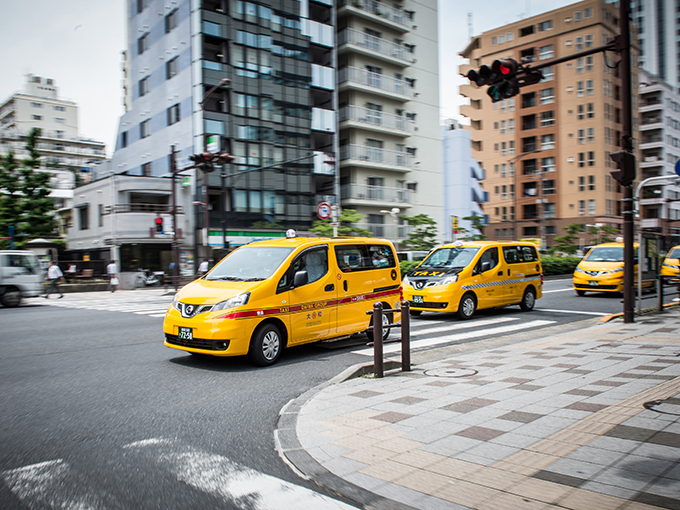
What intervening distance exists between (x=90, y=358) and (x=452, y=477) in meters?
6.59

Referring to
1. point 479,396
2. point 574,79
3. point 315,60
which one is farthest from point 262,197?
point 574,79

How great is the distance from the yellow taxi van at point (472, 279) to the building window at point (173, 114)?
85.7 feet

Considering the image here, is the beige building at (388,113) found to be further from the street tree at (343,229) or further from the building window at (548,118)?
the building window at (548,118)

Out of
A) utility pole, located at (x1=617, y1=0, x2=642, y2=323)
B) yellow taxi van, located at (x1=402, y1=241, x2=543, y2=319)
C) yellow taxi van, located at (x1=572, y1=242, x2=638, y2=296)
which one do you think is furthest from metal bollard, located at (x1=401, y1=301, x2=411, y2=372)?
yellow taxi van, located at (x1=572, y1=242, x2=638, y2=296)

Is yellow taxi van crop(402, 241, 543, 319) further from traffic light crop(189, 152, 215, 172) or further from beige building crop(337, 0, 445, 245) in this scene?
beige building crop(337, 0, 445, 245)

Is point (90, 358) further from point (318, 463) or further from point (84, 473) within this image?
point (318, 463)

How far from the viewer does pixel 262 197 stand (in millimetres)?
33750

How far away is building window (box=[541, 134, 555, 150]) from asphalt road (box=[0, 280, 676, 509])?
188ft

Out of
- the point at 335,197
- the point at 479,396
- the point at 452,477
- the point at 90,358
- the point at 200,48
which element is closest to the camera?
the point at 452,477

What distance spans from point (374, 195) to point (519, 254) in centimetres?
2558

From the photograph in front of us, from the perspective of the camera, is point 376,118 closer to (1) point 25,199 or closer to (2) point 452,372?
(1) point 25,199

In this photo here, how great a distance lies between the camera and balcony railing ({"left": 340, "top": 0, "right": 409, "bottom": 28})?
3922cm

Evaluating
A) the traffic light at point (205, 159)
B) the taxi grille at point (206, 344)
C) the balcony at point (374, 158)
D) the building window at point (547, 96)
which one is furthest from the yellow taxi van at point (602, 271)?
the building window at point (547, 96)

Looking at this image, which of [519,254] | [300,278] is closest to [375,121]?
[519,254]
